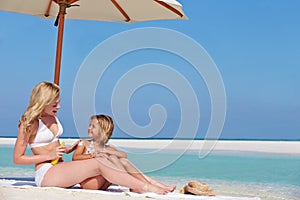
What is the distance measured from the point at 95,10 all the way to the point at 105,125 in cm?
195

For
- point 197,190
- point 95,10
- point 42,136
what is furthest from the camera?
point 95,10

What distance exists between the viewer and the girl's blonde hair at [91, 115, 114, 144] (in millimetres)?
3324

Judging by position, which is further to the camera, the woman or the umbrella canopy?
the umbrella canopy

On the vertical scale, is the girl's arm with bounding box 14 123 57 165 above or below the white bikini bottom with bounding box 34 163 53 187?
above

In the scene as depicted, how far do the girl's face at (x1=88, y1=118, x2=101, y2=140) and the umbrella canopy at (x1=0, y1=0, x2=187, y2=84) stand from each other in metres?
1.21

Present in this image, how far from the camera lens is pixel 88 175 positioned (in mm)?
3201

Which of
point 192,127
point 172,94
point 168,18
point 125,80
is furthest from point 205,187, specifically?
point 168,18

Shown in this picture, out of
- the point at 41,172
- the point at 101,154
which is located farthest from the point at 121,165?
the point at 41,172

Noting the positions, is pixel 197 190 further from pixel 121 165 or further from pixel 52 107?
pixel 52 107

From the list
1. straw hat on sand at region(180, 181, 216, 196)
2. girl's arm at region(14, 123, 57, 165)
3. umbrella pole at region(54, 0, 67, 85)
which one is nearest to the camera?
girl's arm at region(14, 123, 57, 165)

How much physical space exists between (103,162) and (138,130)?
47 cm

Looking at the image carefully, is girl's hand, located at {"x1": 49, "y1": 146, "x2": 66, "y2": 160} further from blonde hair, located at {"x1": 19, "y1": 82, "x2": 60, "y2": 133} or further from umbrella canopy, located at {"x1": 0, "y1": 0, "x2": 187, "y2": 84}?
umbrella canopy, located at {"x1": 0, "y1": 0, "x2": 187, "y2": 84}

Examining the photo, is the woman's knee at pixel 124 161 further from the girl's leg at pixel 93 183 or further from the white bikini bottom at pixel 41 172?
the white bikini bottom at pixel 41 172

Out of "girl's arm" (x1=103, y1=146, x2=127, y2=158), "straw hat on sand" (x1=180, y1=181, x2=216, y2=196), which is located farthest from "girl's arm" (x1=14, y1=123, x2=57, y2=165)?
"straw hat on sand" (x1=180, y1=181, x2=216, y2=196)
